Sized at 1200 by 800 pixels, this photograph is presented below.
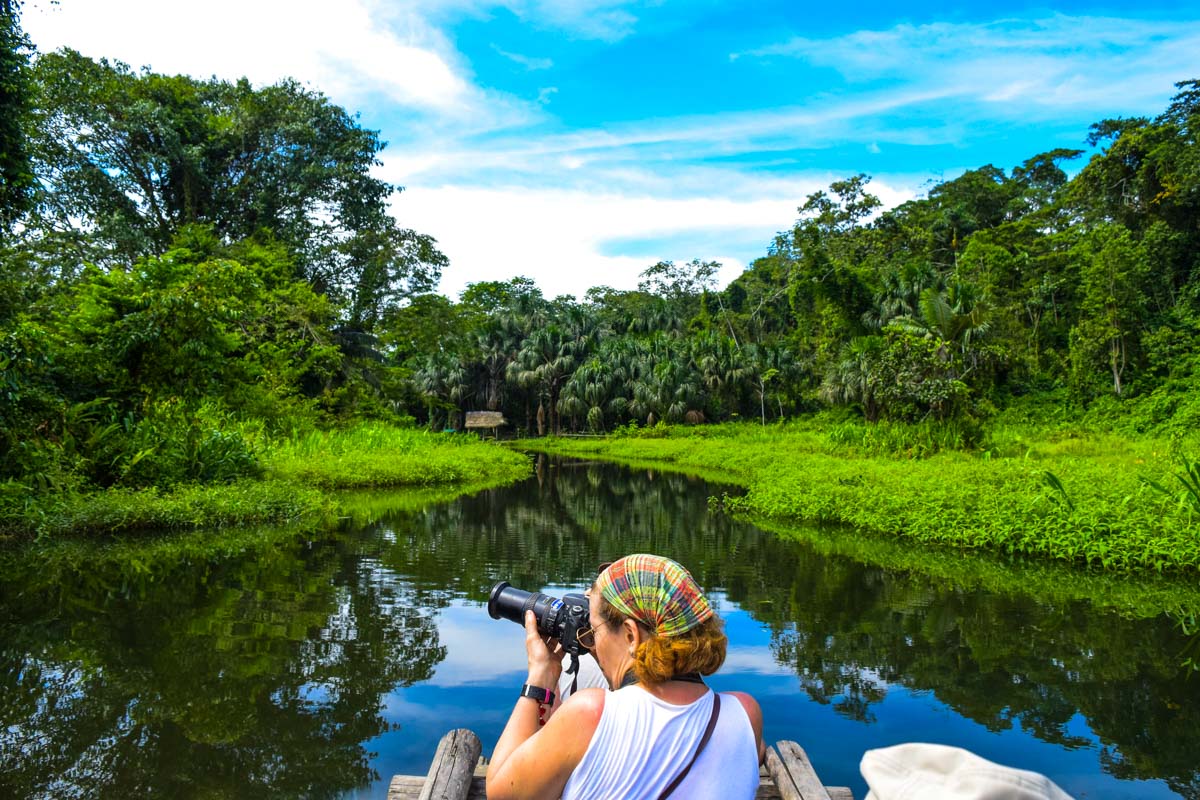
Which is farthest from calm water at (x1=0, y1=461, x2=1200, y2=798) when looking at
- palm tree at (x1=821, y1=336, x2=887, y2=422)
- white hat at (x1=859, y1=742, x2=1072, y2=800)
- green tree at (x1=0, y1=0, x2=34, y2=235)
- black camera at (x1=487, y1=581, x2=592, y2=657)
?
palm tree at (x1=821, y1=336, x2=887, y2=422)

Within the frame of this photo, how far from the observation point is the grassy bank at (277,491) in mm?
8773

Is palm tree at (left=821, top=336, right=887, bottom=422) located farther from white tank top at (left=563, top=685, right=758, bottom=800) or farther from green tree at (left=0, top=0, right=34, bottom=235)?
white tank top at (left=563, top=685, right=758, bottom=800)

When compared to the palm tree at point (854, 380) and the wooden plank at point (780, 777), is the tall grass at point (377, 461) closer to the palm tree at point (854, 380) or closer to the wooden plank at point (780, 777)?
the palm tree at point (854, 380)

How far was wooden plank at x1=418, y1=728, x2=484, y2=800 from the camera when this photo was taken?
229 centimetres

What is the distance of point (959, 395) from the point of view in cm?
1499

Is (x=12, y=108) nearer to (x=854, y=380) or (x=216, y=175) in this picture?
(x=216, y=175)

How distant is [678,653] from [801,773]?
35.2 inches

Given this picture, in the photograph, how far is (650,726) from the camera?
1809 millimetres

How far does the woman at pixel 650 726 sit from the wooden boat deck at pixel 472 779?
1.61 ft

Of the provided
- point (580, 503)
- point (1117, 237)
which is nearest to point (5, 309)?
point (580, 503)

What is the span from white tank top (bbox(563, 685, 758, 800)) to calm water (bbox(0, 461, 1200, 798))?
86.7 inches

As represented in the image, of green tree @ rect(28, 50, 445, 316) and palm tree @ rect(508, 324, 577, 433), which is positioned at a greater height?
green tree @ rect(28, 50, 445, 316)

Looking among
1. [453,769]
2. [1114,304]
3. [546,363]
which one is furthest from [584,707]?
[546,363]

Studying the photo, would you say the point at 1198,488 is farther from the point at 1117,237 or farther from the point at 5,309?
the point at 1117,237
